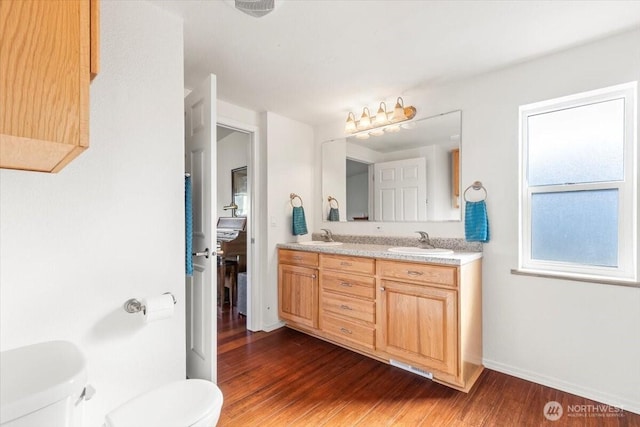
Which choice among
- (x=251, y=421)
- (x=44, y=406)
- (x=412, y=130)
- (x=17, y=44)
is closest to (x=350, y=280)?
(x=251, y=421)

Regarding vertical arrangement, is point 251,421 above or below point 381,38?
below

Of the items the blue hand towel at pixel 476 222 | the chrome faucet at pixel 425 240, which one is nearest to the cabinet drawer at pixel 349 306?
the chrome faucet at pixel 425 240

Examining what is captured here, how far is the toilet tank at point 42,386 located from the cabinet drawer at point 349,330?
1843mm

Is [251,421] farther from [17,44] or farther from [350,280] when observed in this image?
[17,44]

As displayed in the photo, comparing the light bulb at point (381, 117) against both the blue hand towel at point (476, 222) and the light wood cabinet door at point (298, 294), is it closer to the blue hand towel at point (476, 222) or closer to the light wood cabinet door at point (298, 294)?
the blue hand towel at point (476, 222)

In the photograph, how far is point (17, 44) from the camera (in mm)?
665

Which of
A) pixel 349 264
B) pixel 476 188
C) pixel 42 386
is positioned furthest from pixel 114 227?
pixel 476 188

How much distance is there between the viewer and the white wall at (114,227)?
3.80 ft

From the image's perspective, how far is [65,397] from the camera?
2.67 feet

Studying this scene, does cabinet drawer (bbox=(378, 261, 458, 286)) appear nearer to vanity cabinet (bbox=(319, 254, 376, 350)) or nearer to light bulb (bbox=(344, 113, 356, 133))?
vanity cabinet (bbox=(319, 254, 376, 350))

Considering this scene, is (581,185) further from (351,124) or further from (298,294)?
(298,294)

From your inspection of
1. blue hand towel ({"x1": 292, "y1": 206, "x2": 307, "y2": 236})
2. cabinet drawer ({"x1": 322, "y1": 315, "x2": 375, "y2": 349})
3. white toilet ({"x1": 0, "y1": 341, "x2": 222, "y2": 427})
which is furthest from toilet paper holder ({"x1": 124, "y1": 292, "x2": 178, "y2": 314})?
blue hand towel ({"x1": 292, "y1": 206, "x2": 307, "y2": 236})

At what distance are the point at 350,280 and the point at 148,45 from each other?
2038 mm

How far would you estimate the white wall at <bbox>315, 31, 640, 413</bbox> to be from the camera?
1.78 m
